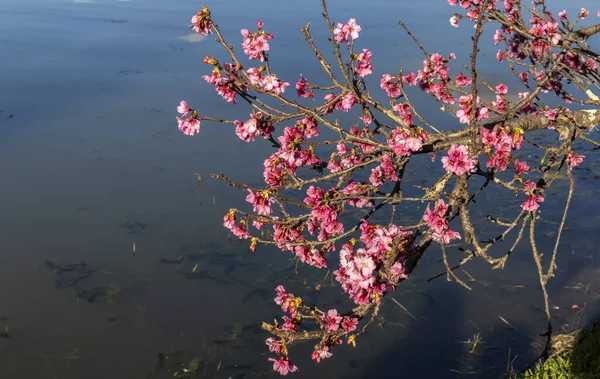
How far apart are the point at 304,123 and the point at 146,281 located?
344cm

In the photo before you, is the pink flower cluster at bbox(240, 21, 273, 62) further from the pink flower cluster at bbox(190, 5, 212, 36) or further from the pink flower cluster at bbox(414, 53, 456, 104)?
the pink flower cluster at bbox(414, 53, 456, 104)

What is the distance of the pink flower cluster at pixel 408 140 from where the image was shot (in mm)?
3590

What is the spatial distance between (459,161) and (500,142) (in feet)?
1.04

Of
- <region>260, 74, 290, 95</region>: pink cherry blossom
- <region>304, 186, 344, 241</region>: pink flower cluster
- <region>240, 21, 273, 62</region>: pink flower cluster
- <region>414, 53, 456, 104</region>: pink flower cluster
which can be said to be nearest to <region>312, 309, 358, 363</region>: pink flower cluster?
<region>304, 186, 344, 241</region>: pink flower cluster

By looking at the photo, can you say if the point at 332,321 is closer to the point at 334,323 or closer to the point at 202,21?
the point at 334,323

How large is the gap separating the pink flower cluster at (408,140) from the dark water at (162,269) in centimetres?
296

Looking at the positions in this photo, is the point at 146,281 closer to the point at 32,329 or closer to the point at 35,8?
the point at 32,329

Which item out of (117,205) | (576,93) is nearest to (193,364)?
(117,205)

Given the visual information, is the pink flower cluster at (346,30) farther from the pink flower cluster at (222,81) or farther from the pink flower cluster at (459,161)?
the pink flower cluster at (459,161)

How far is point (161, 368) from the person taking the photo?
5738 millimetres

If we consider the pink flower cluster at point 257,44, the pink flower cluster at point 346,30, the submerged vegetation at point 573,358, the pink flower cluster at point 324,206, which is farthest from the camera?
the submerged vegetation at point 573,358

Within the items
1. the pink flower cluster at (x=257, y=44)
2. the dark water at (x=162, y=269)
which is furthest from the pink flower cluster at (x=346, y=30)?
the dark water at (x=162, y=269)

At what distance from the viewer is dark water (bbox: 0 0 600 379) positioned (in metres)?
5.98

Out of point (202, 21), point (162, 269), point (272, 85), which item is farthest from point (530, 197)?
point (162, 269)
